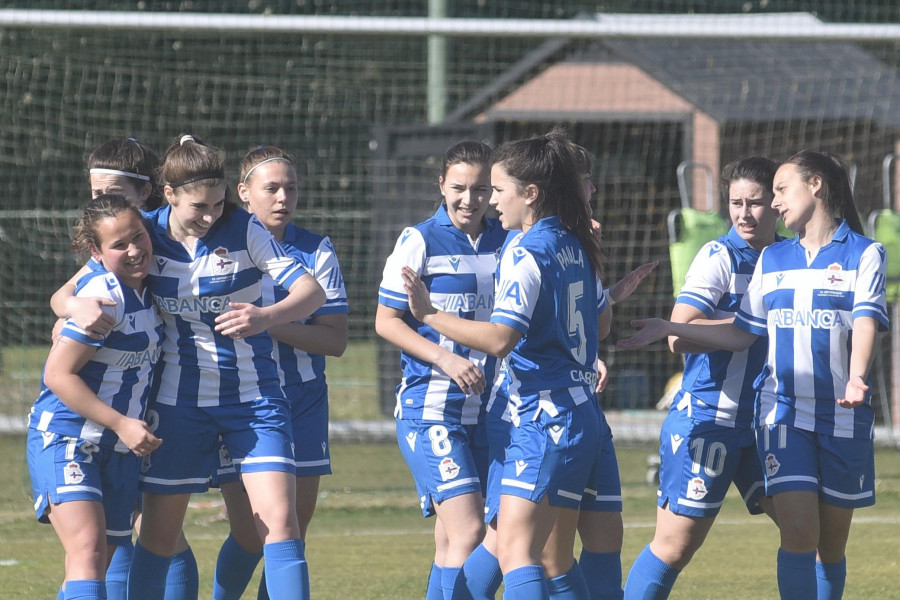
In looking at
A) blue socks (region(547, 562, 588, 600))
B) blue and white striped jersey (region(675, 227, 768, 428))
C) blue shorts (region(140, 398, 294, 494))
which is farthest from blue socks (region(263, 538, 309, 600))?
blue and white striped jersey (region(675, 227, 768, 428))

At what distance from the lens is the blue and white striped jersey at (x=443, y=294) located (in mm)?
4535

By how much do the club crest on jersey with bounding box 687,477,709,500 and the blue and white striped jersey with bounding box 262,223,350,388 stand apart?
1.49 metres

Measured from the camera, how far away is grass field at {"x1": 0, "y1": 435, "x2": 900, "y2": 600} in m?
5.61

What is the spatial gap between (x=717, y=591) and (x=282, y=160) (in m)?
2.67

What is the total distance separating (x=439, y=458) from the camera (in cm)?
442

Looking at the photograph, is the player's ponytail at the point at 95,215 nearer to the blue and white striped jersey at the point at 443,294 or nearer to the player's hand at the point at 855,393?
the blue and white striped jersey at the point at 443,294

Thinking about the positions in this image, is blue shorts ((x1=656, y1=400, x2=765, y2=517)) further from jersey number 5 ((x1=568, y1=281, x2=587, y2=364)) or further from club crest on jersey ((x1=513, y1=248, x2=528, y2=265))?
club crest on jersey ((x1=513, y1=248, x2=528, y2=265))

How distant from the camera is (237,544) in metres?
4.55

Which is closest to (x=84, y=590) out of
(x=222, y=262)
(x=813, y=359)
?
(x=222, y=262)

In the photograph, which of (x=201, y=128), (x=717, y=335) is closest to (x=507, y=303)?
(x=717, y=335)

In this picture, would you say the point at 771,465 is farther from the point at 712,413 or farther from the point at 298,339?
the point at 298,339

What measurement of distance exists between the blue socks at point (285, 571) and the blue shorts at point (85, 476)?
49cm

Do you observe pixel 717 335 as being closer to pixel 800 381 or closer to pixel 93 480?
pixel 800 381

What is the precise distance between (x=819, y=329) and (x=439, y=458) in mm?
1379
